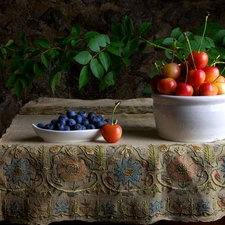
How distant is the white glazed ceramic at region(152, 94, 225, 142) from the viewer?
1.31 m

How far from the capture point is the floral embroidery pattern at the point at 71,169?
48.9 inches

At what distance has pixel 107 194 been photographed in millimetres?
1245

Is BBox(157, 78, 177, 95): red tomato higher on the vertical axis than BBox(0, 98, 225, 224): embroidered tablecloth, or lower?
higher

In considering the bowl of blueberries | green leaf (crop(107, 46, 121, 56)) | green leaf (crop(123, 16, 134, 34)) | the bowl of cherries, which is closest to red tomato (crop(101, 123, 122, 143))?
the bowl of blueberries

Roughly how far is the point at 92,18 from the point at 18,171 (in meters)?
2.25

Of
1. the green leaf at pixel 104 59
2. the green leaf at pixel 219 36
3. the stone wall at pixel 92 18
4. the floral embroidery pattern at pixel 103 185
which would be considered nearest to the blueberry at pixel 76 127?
the floral embroidery pattern at pixel 103 185

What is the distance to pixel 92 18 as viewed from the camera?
131 inches

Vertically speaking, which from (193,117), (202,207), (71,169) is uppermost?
(193,117)

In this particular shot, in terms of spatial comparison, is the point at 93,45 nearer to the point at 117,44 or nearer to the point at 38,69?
the point at 117,44

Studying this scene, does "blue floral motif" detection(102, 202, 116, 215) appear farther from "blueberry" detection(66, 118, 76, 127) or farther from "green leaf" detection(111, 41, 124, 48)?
"green leaf" detection(111, 41, 124, 48)

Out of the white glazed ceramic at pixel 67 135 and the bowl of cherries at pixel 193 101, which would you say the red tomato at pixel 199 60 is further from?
the white glazed ceramic at pixel 67 135

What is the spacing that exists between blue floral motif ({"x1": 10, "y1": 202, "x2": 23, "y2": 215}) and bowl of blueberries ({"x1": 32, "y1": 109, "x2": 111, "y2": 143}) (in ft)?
0.67

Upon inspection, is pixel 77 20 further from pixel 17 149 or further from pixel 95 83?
pixel 17 149

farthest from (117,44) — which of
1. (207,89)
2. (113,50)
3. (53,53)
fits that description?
(207,89)
